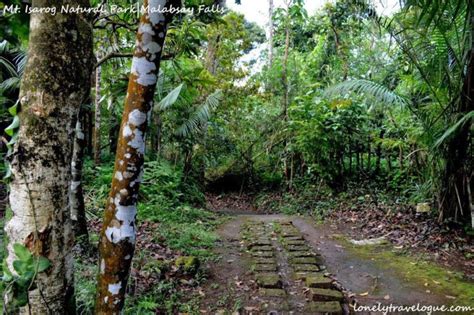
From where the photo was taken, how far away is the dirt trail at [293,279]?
289 cm

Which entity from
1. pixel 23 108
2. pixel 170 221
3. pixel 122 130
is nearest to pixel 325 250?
Result: pixel 170 221

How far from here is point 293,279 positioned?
3.38 metres

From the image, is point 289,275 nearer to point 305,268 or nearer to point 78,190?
point 305,268

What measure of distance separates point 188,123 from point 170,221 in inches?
103

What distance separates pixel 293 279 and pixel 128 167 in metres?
2.29

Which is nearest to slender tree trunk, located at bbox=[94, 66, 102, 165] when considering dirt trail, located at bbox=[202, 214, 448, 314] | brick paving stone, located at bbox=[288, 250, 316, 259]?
dirt trail, located at bbox=[202, 214, 448, 314]

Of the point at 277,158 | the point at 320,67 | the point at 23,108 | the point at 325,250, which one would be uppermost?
the point at 320,67

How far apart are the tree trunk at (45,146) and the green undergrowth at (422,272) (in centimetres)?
310

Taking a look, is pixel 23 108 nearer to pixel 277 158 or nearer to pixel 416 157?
pixel 416 157

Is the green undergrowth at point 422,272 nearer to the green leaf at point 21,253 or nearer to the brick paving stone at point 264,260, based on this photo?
the brick paving stone at point 264,260

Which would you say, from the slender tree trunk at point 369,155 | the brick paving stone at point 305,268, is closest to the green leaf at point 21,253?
the brick paving stone at point 305,268

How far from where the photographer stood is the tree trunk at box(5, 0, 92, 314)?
152 cm

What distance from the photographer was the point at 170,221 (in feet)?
17.1

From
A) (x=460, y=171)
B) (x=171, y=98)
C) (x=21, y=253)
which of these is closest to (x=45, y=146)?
(x=21, y=253)
